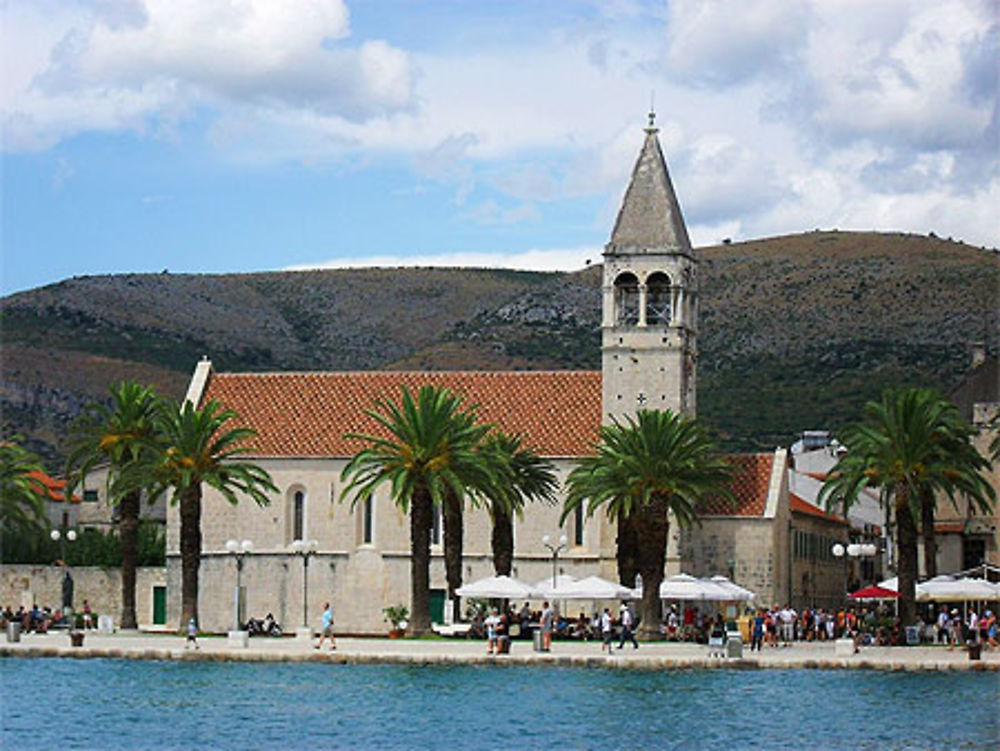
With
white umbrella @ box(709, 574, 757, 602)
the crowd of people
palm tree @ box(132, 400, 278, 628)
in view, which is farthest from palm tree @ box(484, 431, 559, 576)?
the crowd of people

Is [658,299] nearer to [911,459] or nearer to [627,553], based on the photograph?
[627,553]

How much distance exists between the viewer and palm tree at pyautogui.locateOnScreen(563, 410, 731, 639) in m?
71.0

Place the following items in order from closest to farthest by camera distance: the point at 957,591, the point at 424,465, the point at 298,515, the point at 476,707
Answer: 1. the point at 476,707
2. the point at 957,591
3. the point at 424,465
4. the point at 298,515

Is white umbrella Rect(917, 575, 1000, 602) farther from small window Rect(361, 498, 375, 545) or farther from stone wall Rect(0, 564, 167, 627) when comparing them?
stone wall Rect(0, 564, 167, 627)

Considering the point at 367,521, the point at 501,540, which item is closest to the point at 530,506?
the point at 501,540

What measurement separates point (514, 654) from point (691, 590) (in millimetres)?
10112

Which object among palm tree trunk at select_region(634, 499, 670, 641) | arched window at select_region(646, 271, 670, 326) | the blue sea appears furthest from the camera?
arched window at select_region(646, 271, 670, 326)

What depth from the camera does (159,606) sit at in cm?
8806

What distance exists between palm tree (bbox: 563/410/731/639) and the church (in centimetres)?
666

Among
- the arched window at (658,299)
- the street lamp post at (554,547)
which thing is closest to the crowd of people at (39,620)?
the street lamp post at (554,547)

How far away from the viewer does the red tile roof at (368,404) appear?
81062mm

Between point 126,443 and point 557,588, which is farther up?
point 126,443

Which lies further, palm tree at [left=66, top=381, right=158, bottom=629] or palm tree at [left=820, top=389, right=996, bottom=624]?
palm tree at [left=66, top=381, right=158, bottom=629]

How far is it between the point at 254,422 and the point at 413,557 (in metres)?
16.1
